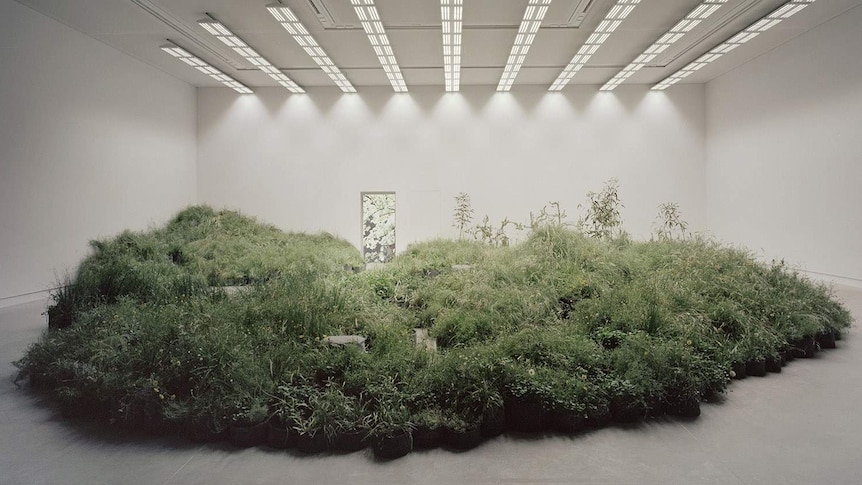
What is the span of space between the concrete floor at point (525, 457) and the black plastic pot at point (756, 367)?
0.86 metres

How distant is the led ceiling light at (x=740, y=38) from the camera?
422 inches

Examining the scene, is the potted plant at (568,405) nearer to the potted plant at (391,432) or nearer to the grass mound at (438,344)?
the grass mound at (438,344)

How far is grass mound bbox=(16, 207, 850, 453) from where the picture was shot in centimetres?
414

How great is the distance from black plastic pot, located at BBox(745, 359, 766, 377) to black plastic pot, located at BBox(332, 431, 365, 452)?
4.49 metres

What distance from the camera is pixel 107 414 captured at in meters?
4.43

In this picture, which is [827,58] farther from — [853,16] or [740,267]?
[740,267]

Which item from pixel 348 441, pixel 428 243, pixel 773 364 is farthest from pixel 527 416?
pixel 428 243

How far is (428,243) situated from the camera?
14.1 metres

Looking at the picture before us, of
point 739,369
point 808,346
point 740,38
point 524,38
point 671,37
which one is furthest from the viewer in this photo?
point 740,38

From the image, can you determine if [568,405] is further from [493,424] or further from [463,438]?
[463,438]

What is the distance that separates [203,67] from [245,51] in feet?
7.84

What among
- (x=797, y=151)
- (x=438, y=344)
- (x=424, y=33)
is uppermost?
(x=424, y=33)

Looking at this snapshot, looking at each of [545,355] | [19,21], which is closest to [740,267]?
[545,355]

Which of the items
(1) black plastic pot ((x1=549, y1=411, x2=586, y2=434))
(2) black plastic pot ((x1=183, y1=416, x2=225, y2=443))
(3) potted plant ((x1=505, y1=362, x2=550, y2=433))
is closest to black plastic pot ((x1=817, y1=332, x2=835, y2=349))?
(1) black plastic pot ((x1=549, y1=411, x2=586, y2=434))
